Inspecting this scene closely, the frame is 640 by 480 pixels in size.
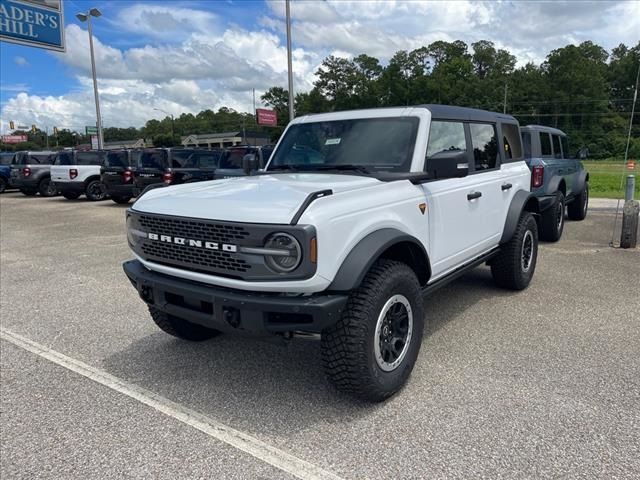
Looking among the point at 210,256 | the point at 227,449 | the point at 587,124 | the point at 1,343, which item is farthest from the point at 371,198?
the point at 587,124

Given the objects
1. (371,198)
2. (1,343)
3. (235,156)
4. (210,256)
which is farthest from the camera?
(235,156)

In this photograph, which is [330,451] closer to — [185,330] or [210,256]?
[210,256]

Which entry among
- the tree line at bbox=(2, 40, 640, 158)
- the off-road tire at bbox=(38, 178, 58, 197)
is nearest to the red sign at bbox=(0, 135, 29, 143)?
the tree line at bbox=(2, 40, 640, 158)

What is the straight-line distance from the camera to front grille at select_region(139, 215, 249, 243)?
2.79 m

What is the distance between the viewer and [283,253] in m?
2.66

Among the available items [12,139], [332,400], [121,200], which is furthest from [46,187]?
[12,139]

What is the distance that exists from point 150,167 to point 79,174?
15.4ft

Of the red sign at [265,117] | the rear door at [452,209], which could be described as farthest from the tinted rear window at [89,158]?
the red sign at [265,117]

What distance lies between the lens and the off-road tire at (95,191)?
1723cm

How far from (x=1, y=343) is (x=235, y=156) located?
8.80m

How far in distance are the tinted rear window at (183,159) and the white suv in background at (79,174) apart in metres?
4.22

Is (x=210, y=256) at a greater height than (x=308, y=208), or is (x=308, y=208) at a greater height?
(x=308, y=208)

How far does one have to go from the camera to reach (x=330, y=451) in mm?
2689

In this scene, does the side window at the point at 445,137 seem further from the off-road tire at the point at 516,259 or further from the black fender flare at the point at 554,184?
the black fender flare at the point at 554,184
